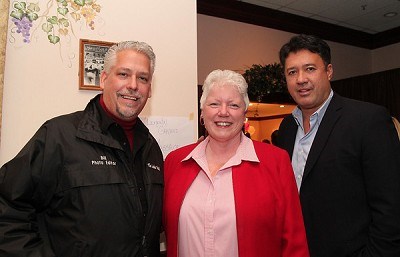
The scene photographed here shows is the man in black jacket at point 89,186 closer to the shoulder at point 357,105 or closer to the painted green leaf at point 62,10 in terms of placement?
the painted green leaf at point 62,10

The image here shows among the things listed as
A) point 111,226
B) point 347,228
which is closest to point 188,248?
point 111,226

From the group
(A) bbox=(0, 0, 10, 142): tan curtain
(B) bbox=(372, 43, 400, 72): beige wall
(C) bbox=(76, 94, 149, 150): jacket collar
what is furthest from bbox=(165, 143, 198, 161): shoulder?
(B) bbox=(372, 43, 400, 72): beige wall

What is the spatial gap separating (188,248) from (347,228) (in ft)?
2.40

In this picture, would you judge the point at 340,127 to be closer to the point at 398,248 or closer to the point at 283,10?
the point at 398,248

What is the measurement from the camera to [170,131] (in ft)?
7.83

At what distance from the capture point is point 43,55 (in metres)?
2.04

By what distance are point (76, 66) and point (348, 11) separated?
171 inches

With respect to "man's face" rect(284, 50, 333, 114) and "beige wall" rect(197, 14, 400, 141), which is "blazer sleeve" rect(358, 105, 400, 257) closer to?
"man's face" rect(284, 50, 333, 114)

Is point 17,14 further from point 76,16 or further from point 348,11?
point 348,11

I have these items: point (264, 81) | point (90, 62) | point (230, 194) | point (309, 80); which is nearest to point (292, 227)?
point (230, 194)

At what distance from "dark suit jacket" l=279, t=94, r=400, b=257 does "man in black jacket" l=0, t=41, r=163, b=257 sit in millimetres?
754

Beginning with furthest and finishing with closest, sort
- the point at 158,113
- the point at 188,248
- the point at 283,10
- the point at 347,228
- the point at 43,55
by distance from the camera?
the point at 283,10, the point at 158,113, the point at 43,55, the point at 347,228, the point at 188,248

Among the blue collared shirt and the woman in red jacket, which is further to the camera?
the blue collared shirt

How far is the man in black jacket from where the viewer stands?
1.37 meters
